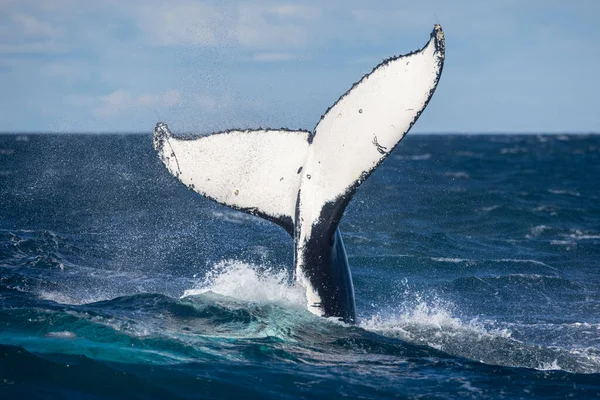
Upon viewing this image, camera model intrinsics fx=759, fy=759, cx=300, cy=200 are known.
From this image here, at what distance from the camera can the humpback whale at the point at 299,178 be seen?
7.39 m

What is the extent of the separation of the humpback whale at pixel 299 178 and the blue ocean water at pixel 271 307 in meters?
0.47

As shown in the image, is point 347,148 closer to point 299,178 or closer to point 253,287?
point 299,178

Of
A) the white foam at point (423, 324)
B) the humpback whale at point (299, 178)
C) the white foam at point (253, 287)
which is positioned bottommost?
the white foam at point (423, 324)

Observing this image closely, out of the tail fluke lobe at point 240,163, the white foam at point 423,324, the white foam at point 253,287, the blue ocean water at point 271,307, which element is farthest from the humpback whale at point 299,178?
the white foam at point 423,324

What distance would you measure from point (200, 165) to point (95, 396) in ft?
8.33

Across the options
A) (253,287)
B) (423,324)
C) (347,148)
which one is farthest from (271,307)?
(347,148)

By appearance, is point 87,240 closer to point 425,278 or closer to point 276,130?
point 425,278

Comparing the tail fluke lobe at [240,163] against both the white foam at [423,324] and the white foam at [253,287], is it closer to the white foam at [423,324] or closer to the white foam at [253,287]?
the white foam at [253,287]

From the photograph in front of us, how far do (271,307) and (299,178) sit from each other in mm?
2016

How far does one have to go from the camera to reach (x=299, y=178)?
7840 millimetres

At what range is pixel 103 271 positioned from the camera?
12.6 m

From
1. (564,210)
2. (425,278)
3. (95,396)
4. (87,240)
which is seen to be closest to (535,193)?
(564,210)

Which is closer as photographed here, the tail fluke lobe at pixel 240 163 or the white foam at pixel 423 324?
the tail fluke lobe at pixel 240 163

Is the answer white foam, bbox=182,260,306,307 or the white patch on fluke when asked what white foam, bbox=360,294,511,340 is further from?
the white patch on fluke
